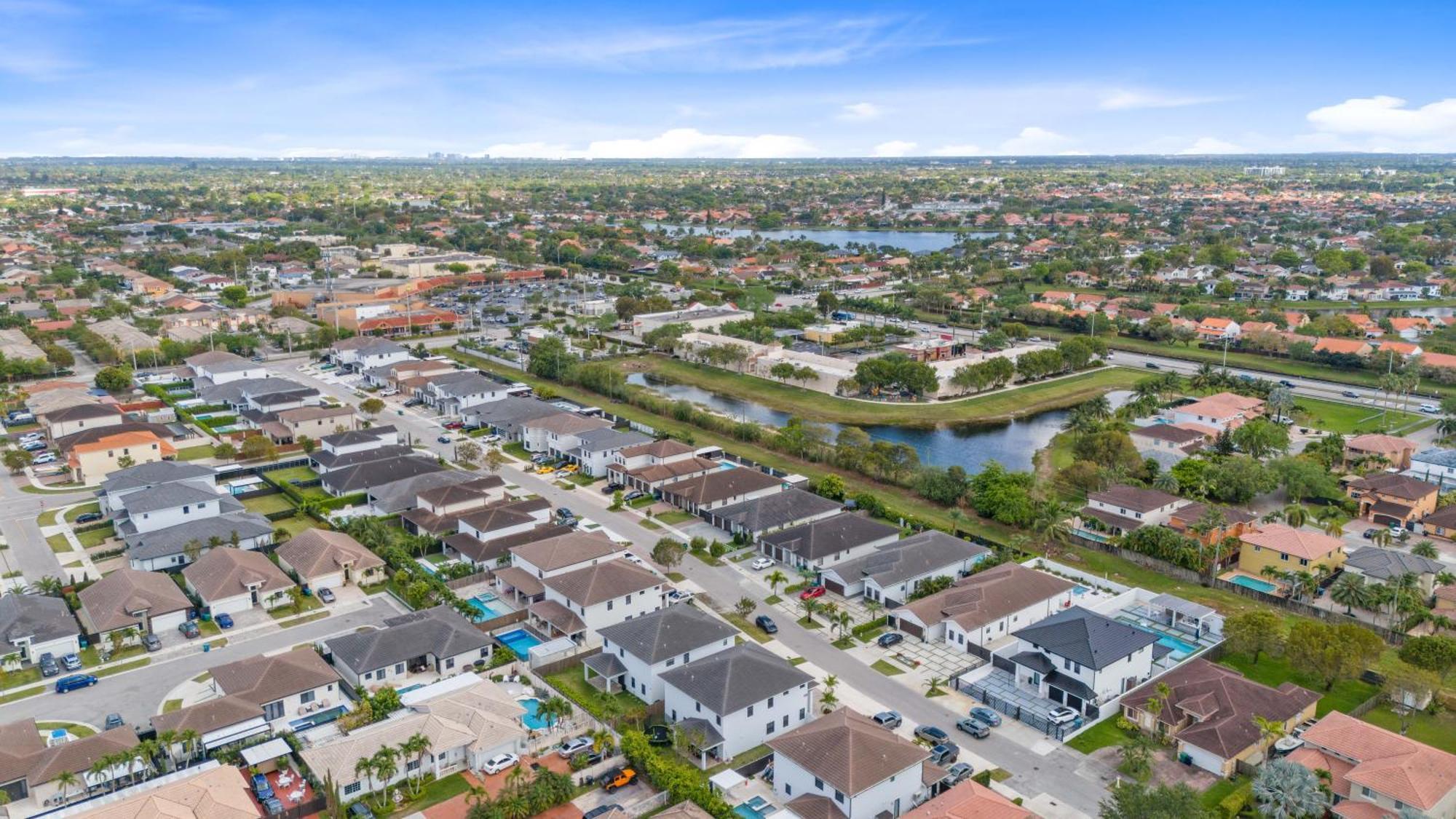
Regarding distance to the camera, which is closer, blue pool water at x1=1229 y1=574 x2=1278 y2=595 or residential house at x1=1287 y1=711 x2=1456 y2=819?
residential house at x1=1287 y1=711 x2=1456 y2=819

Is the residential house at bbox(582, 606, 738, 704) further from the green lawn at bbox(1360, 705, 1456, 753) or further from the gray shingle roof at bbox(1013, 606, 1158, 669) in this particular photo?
the green lawn at bbox(1360, 705, 1456, 753)

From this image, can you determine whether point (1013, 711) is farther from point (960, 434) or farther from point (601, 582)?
point (960, 434)

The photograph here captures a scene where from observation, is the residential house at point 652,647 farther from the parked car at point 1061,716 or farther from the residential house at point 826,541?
the parked car at point 1061,716

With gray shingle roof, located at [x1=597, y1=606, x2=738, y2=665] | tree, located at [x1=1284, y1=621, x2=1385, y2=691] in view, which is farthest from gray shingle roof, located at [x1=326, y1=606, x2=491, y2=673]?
tree, located at [x1=1284, y1=621, x2=1385, y2=691]

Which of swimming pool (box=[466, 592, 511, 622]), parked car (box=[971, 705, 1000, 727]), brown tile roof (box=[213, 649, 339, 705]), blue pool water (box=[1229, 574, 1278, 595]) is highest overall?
brown tile roof (box=[213, 649, 339, 705])

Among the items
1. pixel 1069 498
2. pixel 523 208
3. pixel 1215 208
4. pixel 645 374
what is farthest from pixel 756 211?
pixel 1069 498

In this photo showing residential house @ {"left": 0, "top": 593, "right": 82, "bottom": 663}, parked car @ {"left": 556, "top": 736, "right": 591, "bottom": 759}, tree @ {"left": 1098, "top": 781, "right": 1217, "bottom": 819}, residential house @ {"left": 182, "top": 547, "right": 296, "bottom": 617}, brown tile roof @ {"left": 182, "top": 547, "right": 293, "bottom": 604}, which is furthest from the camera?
brown tile roof @ {"left": 182, "top": 547, "right": 293, "bottom": 604}

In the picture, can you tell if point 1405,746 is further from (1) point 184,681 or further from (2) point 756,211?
(2) point 756,211
